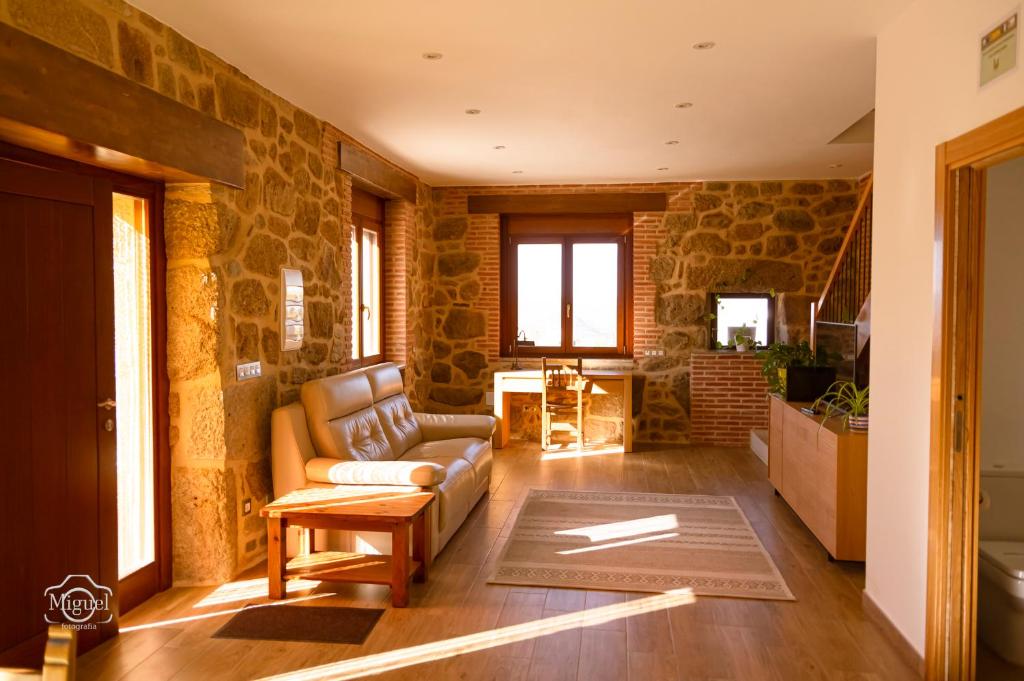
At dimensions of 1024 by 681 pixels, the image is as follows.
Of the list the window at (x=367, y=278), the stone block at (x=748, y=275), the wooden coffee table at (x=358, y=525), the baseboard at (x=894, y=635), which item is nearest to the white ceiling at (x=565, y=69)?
the window at (x=367, y=278)

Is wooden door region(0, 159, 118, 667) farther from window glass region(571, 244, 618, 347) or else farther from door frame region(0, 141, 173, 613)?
window glass region(571, 244, 618, 347)

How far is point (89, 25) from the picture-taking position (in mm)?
2879

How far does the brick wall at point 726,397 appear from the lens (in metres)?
7.39

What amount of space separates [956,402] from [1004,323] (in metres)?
1.17

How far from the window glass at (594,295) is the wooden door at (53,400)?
5.34m

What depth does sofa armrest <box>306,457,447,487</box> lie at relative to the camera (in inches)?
154

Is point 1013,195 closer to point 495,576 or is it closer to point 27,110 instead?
point 495,576

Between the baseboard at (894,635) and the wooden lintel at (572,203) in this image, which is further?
the wooden lintel at (572,203)

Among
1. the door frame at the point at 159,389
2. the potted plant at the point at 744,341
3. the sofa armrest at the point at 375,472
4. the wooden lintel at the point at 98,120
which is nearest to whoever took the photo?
the wooden lintel at the point at 98,120

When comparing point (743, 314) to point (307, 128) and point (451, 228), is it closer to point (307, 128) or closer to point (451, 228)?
point (451, 228)

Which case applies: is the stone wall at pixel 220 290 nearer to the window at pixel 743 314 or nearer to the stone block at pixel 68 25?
the stone block at pixel 68 25

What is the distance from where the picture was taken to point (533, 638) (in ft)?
10.4

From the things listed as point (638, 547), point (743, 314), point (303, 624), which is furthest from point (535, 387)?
point (303, 624)

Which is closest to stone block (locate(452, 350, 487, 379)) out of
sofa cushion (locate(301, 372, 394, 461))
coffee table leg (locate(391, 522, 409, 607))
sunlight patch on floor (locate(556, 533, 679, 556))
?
sofa cushion (locate(301, 372, 394, 461))
